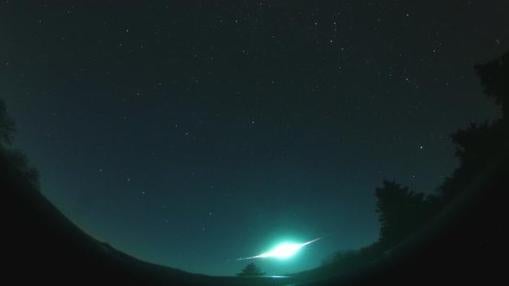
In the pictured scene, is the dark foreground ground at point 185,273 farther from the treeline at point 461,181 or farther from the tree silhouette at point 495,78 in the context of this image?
the tree silhouette at point 495,78

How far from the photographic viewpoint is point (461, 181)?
7.21 feet

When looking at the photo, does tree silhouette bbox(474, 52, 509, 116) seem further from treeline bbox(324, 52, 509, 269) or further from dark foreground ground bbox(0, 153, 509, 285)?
dark foreground ground bbox(0, 153, 509, 285)

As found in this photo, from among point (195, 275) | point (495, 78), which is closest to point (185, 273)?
point (195, 275)

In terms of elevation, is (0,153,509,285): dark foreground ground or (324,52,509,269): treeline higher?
(324,52,509,269): treeline

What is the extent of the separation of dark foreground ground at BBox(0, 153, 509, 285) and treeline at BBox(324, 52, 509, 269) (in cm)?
8

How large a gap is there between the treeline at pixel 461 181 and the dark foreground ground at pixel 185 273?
8 centimetres

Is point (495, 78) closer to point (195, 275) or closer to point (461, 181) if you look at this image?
point (461, 181)

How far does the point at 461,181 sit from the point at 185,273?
83.6 inches

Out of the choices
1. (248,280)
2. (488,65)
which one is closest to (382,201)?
(488,65)

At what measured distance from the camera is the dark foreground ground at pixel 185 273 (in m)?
1.15

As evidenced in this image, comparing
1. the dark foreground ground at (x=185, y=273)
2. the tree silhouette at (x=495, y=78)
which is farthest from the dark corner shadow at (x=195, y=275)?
the tree silhouette at (x=495, y=78)

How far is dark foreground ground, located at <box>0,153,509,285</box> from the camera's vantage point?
1146 mm

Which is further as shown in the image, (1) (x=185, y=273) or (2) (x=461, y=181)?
(2) (x=461, y=181)

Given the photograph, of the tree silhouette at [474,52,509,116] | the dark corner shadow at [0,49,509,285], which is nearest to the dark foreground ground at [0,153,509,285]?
the dark corner shadow at [0,49,509,285]
